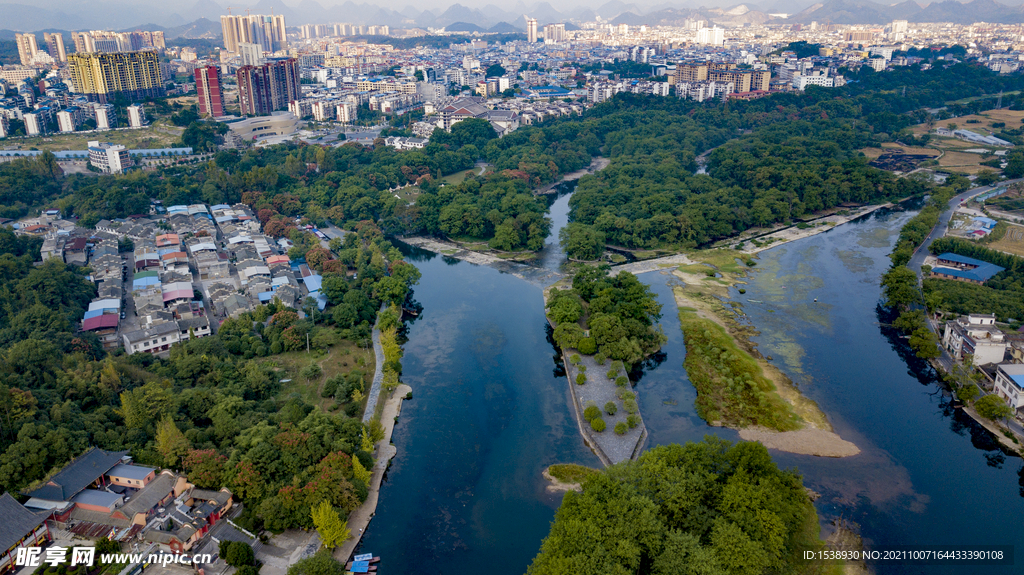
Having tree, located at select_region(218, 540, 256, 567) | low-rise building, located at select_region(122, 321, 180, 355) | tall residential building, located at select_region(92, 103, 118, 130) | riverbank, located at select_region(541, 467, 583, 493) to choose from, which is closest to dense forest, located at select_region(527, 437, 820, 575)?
riverbank, located at select_region(541, 467, 583, 493)

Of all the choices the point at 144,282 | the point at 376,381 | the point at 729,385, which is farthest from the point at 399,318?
the point at 729,385

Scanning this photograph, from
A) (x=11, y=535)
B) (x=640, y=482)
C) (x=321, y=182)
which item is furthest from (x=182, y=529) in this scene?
(x=321, y=182)

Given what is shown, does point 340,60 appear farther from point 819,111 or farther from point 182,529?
point 182,529

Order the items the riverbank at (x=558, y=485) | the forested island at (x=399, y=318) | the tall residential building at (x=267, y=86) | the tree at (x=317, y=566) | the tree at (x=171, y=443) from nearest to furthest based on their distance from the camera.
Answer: the tree at (x=317, y=566) → the forested island at (x=399, y=318) → the tree at (x=171, y=443) → the riverbank at (x=558, y=485) → the tall residential building at (x=267, y=86)

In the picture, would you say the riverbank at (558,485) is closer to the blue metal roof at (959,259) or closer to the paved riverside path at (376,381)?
the paved riverside path at (376,381)

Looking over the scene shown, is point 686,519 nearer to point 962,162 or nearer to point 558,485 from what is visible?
point 558,485

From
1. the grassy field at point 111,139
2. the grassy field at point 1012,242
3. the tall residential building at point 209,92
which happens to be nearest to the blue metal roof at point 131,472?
the grassy field at point 1012,242
